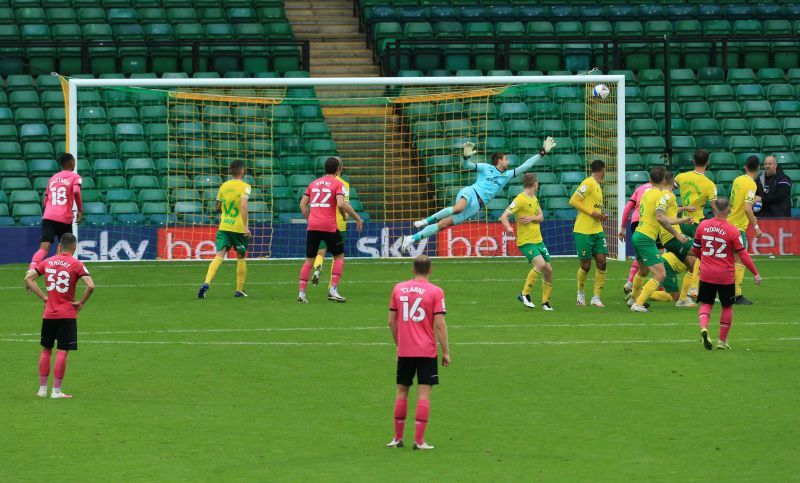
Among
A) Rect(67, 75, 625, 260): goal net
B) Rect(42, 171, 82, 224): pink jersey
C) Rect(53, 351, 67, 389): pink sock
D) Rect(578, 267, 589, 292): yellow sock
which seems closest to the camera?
Rect(53, 351, 67, 389): pink sock

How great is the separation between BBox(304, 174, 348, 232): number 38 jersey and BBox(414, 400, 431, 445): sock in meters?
9.67

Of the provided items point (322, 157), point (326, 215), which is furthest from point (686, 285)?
point (322, 157)

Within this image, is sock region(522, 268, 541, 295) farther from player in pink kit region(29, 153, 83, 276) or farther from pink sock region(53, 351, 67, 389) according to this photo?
pink sock region(53, 351, 67, 389)

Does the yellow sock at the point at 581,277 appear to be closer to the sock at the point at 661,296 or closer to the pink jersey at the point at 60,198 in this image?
the sock at the point at 661,296

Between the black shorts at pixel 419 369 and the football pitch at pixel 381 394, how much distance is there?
591 millimetres

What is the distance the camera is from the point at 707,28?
34.0 metres

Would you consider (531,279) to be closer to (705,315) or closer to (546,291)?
(546,291)

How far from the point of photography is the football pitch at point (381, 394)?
10.5m

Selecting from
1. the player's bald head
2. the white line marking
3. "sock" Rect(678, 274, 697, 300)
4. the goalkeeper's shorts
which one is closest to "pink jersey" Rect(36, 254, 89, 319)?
the player's bald head

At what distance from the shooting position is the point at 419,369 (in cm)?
1081

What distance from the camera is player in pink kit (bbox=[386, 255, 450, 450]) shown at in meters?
10.7

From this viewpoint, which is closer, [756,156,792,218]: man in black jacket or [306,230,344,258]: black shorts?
[306,230,344,258]: black shorts

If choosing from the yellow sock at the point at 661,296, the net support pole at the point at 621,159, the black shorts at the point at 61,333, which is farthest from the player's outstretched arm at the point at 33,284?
the net support pole at the point at 621,159

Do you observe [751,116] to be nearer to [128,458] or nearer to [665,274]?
[665,274]
